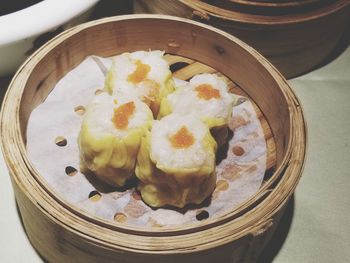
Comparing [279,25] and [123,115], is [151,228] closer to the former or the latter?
[123,115]

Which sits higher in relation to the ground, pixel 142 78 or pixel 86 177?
pixel 142 78

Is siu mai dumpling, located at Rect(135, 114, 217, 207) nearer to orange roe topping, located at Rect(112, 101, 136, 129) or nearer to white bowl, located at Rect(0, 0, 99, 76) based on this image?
orange roe topping, located at Rect(112, 101, 136, 129)

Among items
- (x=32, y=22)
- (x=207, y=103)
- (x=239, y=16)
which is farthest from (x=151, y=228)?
(x=239, y=16)

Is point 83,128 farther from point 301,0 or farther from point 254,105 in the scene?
point 301,0

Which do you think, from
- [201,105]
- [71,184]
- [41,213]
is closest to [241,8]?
[201,105]

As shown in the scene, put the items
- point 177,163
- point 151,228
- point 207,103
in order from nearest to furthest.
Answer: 1. point 151,228
2. point 177,163
3. point 207,103

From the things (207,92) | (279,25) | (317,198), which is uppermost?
(279,25)

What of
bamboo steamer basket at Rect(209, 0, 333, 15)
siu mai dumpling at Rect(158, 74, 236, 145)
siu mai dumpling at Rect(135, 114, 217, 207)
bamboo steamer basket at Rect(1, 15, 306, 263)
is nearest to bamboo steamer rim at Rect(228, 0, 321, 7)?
bamboo steamer basket at Rect(209, 0, 333, 15)
